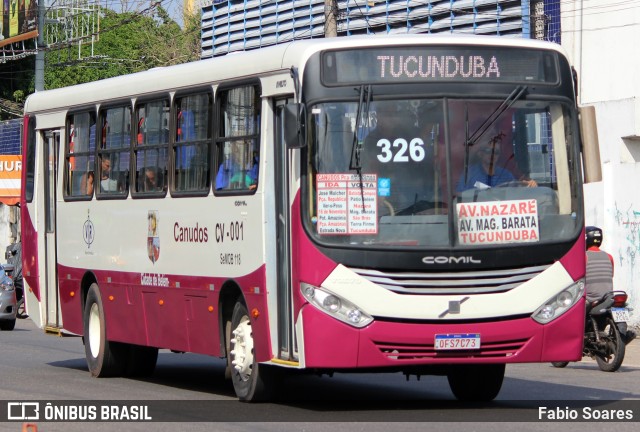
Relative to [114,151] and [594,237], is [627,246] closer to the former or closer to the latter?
[594,237]

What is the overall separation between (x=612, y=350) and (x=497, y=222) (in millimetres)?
6186

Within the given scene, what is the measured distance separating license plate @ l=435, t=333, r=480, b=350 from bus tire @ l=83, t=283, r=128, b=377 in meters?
5.56

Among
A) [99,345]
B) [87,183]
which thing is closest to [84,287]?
[99,345]

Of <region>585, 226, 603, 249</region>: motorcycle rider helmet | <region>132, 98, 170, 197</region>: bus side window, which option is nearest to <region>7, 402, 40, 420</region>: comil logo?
<region>132, 98, 170, 197</region>: bus side window

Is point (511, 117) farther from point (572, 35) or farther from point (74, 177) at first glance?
point (572, 35)

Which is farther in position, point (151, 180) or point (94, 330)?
point (94, 330)

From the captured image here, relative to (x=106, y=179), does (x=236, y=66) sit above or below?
above

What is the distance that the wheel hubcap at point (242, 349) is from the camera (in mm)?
12820

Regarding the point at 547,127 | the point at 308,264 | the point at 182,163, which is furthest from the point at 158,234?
the point at 547,127

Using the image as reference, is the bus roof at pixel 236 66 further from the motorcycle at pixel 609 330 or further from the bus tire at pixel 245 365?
the motorcycle at pixel 609 330

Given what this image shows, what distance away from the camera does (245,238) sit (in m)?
12.8

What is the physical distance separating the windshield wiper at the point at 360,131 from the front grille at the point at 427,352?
121 cm

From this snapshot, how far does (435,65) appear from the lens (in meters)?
12.0

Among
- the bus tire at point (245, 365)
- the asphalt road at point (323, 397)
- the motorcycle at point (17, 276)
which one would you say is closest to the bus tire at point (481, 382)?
the asphalt road at point (323, 397)
